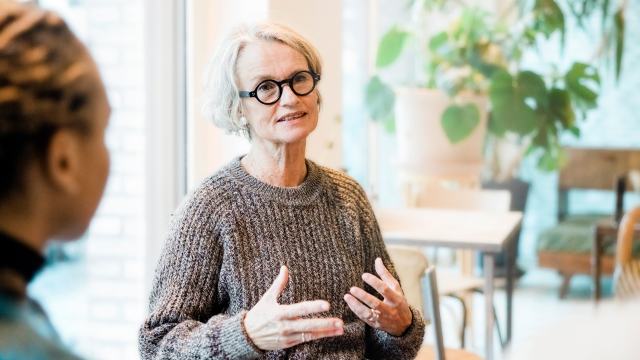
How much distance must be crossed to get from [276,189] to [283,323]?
0.41m

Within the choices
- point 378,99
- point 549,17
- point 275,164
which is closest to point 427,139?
point 378,99

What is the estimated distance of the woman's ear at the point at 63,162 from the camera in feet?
1.79

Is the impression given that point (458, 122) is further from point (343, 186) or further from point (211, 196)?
point (211, 196)

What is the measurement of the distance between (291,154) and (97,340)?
1298mm

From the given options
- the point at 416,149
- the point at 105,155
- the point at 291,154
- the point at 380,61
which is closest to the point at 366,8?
the point at 380,61

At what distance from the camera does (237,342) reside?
1699mm

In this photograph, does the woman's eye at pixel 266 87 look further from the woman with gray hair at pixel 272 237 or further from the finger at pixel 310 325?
the finger at pixel 310 325

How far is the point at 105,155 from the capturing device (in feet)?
1.90

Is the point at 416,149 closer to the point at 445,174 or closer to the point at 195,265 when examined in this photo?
the point at 445,174

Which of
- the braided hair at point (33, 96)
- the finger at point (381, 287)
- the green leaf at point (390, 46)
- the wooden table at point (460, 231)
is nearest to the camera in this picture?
the braided hair at point (33, 96)

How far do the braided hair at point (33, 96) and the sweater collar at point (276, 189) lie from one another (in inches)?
55.3

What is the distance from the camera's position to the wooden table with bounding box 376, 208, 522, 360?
3336 millimetres

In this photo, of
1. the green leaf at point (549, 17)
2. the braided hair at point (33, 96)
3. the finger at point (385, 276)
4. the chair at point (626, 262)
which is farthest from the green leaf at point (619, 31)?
the braided hair at point (33, 96)

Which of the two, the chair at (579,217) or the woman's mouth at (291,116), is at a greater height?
the woman's mouth at (291,116)
